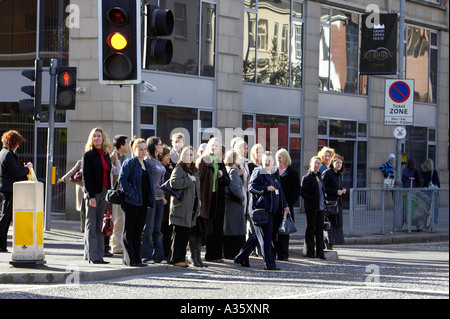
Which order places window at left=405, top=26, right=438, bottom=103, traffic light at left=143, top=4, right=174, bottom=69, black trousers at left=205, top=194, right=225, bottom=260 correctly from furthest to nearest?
window at left=405, top=26, right=438, bottom=103, black trousers at left=205, top=194, right=225, bottom=260, traffic light at left=143, top=4, right=174, bottom=69

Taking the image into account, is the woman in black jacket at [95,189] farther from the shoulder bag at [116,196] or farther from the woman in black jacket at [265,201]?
the woman in black jacket at [265,201]

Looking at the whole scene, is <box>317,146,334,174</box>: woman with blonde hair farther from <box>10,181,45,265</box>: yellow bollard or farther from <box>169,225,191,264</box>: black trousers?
<box>10,181,45,265</box>: yellow bollard

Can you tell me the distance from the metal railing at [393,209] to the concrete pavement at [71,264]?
1.15 ft

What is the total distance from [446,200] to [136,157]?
11323 mm

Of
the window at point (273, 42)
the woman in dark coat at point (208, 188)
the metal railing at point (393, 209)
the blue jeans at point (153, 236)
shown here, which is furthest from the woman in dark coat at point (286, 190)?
the window at point (273, 42)

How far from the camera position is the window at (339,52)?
26188 mm

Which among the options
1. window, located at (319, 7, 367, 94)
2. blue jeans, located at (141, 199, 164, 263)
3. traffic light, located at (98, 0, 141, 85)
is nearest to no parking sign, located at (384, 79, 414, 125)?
window, located at (319, 7, 367, 94)

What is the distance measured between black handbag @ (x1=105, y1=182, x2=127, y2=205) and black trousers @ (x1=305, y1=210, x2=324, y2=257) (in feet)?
13.3

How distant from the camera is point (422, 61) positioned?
3083 cm

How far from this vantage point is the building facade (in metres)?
20.0

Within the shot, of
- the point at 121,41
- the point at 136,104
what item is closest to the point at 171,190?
the point at 136,104

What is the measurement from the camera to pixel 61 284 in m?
10.2
